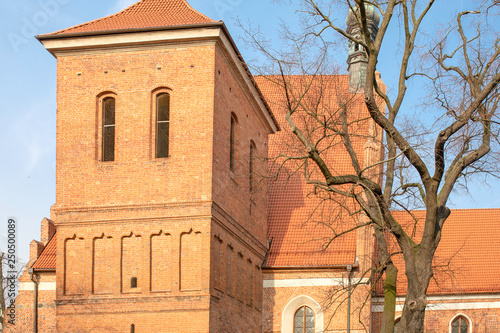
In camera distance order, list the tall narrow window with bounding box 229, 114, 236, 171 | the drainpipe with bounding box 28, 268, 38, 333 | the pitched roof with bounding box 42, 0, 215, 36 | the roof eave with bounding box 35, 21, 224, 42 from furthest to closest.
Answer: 1. the drainpipe with bounding box 28, 268, 38, 333
2. the tall narrow window with bounding box 229, 114, 236, 171
3. the pitched roof with bounding box 42, 0, 215, 36
4. the roof eave with bounding box 35, 21, 224, 42

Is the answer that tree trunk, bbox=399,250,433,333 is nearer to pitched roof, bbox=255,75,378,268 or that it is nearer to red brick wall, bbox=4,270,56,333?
pitched roof, bbox=255,75,378,268

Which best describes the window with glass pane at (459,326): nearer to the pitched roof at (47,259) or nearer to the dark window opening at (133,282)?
the dark window opening at (133,282)

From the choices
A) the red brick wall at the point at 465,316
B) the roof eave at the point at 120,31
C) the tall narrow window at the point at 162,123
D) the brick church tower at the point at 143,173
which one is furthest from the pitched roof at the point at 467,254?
the roof eave at the point at 120,31

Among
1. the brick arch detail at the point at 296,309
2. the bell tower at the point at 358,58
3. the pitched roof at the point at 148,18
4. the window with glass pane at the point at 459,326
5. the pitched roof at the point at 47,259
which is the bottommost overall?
the window with glass pane at the point at 459,326

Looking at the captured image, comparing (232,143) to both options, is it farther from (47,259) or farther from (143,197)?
(47,259)

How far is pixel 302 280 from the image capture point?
83.7 feet

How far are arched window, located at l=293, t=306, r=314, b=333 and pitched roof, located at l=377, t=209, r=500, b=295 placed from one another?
3080 mm

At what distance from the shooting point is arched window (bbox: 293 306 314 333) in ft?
83.4

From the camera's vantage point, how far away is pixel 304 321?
25.4 meters

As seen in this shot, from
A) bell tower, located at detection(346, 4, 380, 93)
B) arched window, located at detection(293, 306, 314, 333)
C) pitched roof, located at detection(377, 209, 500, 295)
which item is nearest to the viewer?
arched window, located at detection(293, 306, 314, 333)

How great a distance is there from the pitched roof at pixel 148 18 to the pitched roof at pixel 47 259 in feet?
27.7

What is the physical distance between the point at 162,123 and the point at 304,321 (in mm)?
9889

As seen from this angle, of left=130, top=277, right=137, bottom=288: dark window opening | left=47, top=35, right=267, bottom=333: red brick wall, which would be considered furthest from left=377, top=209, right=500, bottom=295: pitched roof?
left=130, top=277, right=137, bottom=288: dark window opening

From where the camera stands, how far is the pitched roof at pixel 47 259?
24156 mm
